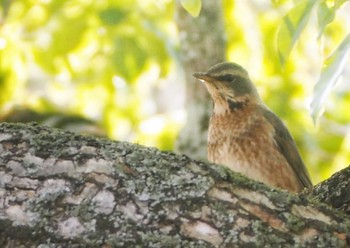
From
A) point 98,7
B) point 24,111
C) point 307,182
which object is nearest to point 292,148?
point 307,182

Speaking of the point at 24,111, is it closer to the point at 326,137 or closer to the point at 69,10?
the point at 69,10

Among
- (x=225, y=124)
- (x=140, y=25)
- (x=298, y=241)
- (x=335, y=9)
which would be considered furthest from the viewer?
(x=140, y=25)

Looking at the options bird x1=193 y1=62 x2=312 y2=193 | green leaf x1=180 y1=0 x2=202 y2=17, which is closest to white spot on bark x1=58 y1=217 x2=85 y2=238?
green leaf x1=180 y1=0 x2=202 y2=17

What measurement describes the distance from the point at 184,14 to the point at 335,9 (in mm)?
3597

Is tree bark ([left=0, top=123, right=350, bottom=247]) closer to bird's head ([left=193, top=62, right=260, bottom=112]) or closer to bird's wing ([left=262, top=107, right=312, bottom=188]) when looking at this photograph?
bird's wing ([left=262, top=107, right=312, bottom=188])

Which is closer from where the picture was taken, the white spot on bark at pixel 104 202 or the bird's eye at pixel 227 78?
the white spot on bark at pixel 104 202

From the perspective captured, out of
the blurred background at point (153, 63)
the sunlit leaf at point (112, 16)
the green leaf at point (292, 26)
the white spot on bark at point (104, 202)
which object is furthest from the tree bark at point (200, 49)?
the white spot on bark at point (104, 202)

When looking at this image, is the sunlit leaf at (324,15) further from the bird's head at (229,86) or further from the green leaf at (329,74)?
the bird's head at (229,86)

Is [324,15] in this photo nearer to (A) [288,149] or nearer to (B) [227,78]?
(A) [288,149]

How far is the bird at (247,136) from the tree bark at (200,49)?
1.58ft

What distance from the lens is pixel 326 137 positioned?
9750 mm

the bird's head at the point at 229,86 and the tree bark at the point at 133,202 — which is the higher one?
the bird's head at the point at 229,86

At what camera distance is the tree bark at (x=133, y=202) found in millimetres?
3291

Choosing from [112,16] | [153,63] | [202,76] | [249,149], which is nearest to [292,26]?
[249,149]
